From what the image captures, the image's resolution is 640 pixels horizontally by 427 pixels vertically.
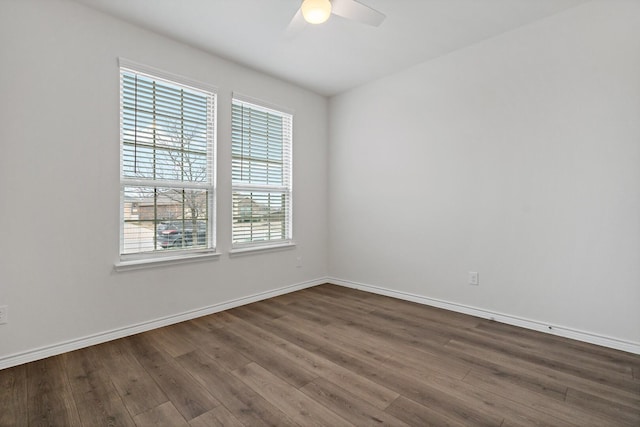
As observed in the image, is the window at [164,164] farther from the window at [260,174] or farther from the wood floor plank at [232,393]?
the wood floor plank at [232,393]

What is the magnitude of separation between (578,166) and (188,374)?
3403 millimetres

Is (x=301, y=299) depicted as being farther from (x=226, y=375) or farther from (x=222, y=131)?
(x=222, y=131)

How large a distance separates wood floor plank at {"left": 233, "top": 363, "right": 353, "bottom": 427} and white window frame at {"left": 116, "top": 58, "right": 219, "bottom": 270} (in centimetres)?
140

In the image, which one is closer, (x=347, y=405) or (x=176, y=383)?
(x=347, y=405)

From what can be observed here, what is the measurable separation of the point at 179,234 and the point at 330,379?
2.03 metres

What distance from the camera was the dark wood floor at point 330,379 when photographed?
5.50ft

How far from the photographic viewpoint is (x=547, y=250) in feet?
9.09

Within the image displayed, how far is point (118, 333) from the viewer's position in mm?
2670

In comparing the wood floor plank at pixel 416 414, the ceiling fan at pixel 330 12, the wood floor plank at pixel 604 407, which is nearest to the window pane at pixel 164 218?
the ceiling fan at pixel 330 12

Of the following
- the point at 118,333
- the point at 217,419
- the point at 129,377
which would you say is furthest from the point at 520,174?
the point at 118,333

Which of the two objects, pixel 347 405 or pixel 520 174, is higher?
pixel 520 174

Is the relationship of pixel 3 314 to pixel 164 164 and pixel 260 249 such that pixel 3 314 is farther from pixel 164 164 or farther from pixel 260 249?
pixel 260 249

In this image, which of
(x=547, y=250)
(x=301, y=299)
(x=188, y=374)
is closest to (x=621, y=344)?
(x=547, y=250)

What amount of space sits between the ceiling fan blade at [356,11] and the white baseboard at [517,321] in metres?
2.82
